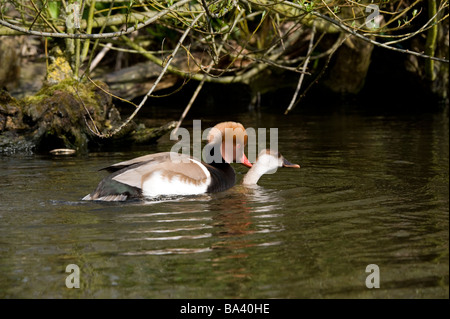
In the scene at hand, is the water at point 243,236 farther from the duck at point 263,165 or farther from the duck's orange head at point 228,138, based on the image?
the duck's orange head at point 228,138

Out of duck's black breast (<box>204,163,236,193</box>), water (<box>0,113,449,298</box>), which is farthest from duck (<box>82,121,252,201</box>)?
water (<box>0,113,449,298</box>)

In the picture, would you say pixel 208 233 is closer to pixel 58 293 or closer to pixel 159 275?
pixel 159 275

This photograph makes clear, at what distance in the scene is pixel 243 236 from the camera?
5.29 meters

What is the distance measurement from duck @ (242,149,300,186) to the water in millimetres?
136

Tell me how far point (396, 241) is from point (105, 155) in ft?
17.6

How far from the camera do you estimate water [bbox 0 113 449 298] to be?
4.26 m

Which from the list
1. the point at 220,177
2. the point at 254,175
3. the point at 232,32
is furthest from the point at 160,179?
the point at 232,32

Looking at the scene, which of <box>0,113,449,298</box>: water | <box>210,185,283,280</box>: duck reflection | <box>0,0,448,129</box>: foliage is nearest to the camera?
<box>0,113,449,298</box>: water

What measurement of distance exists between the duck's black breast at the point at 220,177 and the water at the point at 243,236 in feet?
0.37

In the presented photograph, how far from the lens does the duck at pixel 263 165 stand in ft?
24.7

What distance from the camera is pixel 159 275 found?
4.43 m

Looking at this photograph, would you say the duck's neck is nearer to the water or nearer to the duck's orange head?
the water

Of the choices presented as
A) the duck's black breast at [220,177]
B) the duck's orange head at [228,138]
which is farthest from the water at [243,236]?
the duck's orange head at [228,138]

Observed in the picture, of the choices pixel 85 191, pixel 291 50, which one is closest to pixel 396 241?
pixel 85 191
